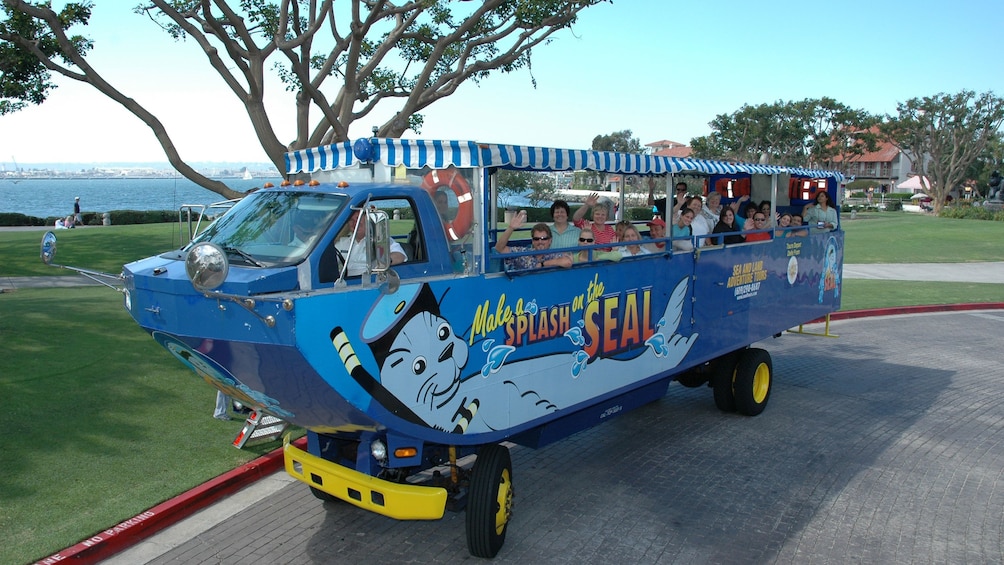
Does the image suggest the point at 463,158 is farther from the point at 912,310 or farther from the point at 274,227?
the point at 912,310

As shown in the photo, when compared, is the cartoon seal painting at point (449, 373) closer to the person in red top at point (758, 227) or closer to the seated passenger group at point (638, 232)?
the seated passenger group at point (638, 232)

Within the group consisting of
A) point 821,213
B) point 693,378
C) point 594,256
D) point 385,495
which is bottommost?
point 693,378

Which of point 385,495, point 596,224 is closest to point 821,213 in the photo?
point 596,224

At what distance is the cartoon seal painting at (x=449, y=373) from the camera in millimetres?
4645

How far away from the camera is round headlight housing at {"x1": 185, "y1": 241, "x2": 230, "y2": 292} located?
12.8ft

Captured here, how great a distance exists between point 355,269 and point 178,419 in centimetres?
425

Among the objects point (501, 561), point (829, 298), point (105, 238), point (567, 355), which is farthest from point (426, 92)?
point (105, 238)

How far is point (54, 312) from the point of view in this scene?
464 inches

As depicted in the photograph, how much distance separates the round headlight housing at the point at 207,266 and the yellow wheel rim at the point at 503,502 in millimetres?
2650

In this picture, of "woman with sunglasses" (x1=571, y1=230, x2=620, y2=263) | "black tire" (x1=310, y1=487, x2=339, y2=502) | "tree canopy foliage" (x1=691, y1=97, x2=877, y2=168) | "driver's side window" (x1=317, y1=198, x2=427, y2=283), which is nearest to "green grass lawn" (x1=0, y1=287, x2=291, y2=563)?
"black tire" (x1=310, y1=487, x2=339, y2=502)

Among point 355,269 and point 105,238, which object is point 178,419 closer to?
point 355,269

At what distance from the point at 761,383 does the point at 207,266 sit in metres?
7.57

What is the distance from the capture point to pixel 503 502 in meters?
5.70

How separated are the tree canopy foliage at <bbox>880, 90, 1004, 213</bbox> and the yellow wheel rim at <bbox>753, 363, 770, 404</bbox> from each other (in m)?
62.3
